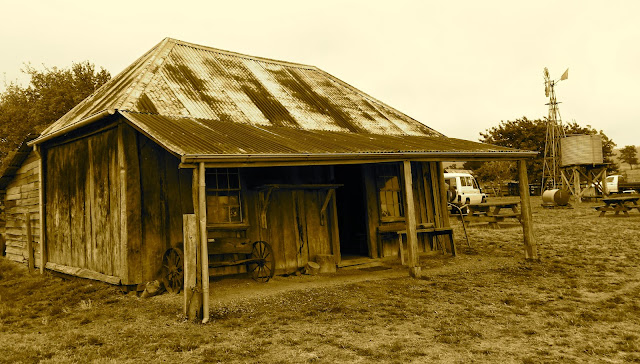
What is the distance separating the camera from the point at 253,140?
791cm

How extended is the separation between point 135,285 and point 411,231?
4.95 meters

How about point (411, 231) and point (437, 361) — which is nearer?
point (437, 361)

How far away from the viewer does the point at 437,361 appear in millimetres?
4590

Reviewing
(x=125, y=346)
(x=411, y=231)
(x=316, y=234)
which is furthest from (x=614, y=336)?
(x=316, y=234)

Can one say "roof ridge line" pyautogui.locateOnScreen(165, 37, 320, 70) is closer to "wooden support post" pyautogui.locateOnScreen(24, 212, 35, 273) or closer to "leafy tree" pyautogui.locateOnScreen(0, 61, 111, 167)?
"wooden support post" pyautogui.locateOnScreen(24, 212, 35, 273)

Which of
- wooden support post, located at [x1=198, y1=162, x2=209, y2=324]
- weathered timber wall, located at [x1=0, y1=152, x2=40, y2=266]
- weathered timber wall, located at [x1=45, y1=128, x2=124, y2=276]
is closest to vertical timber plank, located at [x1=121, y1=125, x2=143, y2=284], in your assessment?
weathered timber wall, located at [x1=45, y1=128, x2=124, y2=276]

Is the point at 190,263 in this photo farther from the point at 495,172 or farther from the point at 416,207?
the point at 495,172

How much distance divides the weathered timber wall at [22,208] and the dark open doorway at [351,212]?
736 cm

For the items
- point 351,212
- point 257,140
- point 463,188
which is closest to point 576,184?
point 463,188

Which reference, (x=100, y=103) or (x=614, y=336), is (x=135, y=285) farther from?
(x=614, y=336)

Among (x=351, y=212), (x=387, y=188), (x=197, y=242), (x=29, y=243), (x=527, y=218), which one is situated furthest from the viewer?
(x=351, y=212)

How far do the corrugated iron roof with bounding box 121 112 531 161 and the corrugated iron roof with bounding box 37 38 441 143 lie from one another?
504 mm

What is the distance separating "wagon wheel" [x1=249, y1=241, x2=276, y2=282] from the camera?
29.5ft

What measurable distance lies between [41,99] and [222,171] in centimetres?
2650
